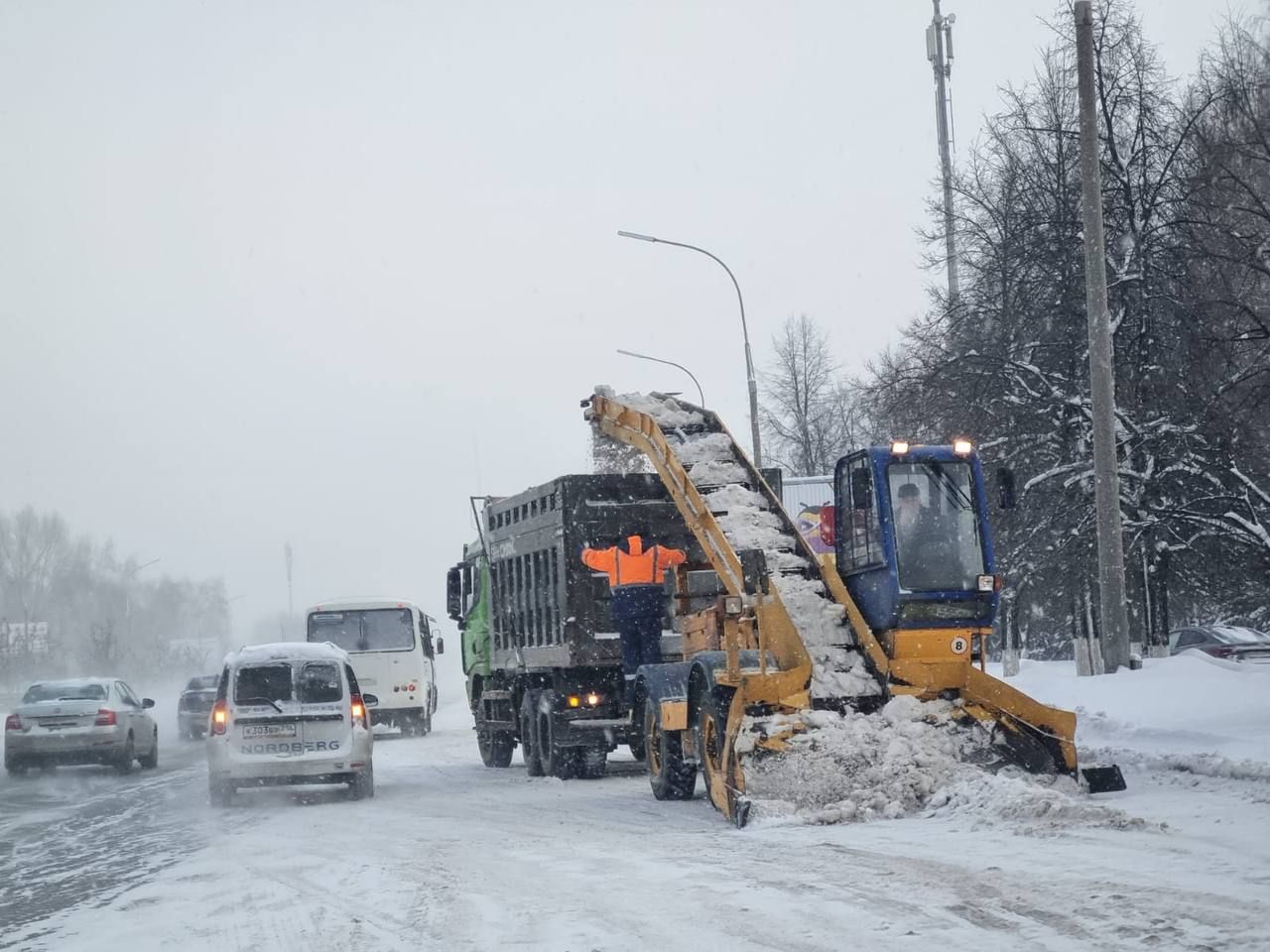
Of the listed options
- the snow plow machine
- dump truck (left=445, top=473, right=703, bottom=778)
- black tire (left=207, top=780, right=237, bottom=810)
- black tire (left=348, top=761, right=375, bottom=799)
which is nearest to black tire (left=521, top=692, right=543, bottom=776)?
dump truck (left=445, top=473, right=703, bottom=778)

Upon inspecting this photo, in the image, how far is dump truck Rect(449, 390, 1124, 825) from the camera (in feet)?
40.3

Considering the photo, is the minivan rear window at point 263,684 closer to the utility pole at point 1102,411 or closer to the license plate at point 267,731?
the license plate at point 267,731

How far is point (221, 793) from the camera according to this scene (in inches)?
663

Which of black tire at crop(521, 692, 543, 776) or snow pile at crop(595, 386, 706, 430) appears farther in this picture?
black tire at crop(521, 692, 543, 776)

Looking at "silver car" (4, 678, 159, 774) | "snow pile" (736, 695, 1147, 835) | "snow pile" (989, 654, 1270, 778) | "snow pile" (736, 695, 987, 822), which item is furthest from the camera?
"silver car" (4, 678, 159, 774)

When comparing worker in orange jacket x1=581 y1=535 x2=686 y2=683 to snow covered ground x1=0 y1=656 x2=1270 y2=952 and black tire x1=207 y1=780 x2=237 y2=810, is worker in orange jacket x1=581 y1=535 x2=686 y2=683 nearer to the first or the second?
snow covered ground x1=0 y1=656 x2=1270 y2=952

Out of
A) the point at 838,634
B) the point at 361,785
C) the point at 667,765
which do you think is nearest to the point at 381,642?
the point at 361,785

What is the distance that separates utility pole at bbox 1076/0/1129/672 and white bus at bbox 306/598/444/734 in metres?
18.2

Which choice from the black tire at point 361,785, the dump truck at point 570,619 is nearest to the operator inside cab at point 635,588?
the dump truck at point 570,619

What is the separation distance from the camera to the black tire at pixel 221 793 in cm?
1672

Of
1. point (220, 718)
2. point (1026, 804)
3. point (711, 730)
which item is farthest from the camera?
point (220, 718)

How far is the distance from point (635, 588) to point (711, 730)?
4557 mm

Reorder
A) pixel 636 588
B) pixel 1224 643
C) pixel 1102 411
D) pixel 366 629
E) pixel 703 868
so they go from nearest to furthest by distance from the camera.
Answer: pixel 703 868 → pixel 636 588 → pixel 1102 411 → pixel 1224 643 → pixel 366 629

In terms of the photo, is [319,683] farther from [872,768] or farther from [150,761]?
[150,761]
